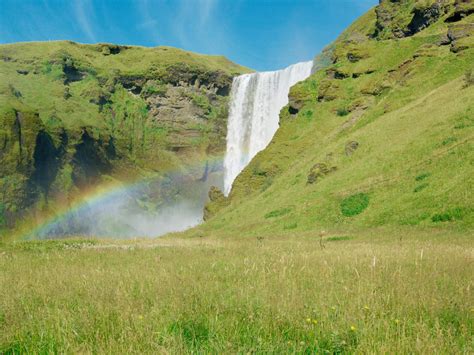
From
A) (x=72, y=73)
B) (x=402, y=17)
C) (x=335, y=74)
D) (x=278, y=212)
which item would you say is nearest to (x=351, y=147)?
(x=278, y=212)

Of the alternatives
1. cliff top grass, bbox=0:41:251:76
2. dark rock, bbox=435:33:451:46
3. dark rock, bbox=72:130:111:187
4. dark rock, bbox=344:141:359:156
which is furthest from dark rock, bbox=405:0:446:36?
cliff top grass, bbox=0:41:251:76

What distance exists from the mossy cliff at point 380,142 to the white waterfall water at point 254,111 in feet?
55.0

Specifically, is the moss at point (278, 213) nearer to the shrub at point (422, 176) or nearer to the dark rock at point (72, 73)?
the shrub at point (422, 176)

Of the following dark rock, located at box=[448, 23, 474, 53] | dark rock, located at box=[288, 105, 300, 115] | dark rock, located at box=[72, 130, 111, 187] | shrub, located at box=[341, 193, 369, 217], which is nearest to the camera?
shrub, located at box=[341, 193, 369, 217]

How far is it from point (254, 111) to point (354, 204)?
54833mm

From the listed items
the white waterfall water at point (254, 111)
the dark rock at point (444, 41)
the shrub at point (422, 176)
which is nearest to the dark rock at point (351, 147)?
the shrub at point (422, 176)

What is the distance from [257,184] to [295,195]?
15968 millimetres

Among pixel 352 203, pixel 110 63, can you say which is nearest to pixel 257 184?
pixel 352 203

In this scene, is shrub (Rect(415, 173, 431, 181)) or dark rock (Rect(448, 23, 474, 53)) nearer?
shrub (Rect(415, 173, 431, 181))

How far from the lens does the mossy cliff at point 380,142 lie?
18781 millimetres

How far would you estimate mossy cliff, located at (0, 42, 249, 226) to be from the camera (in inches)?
2955

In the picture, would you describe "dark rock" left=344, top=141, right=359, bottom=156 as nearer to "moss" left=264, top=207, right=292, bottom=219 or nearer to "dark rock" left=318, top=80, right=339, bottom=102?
"moss" left=264, top=207, right=292, bottom=219

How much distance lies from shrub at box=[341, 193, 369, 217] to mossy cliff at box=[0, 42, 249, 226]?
59080 millimetres

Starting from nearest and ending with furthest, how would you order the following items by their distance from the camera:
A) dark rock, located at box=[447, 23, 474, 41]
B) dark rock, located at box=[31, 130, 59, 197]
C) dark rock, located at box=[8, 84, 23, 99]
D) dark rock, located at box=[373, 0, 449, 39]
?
dark rock, located at box=[447, 23, 474, 41]
dark rock, located at box=[373, 0, 449, 39]
dark rock, located at box=[31, 130, 59, 197]
dark rock, located at box=[8, 84, 23, 99]
